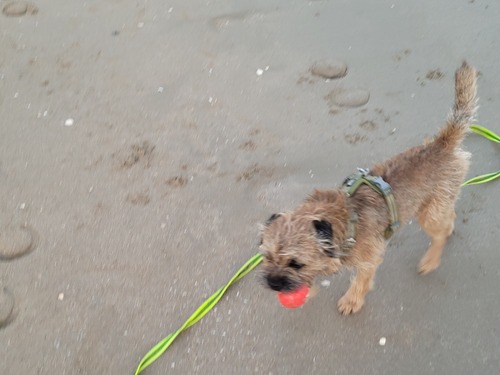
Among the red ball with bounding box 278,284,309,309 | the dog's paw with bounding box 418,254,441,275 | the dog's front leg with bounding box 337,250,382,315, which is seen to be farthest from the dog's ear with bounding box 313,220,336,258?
the dog's paw with bounding box 418,254,441,275

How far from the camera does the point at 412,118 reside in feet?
15.9

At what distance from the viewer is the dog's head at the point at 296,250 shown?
106 inches

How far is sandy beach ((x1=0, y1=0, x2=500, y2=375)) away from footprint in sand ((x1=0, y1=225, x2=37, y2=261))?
2cm

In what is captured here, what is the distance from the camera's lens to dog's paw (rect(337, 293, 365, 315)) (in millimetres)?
3526

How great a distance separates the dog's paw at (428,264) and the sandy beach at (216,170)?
2.7 inches

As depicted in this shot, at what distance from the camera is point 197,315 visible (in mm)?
3615

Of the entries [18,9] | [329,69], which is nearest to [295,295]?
[329,69]

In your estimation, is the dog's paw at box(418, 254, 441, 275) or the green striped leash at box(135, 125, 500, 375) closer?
the green striped leash at box(135, 125, 500, 375)

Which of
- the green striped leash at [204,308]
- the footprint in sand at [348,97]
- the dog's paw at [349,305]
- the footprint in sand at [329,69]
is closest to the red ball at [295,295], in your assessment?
the dog's paw at [349,305]

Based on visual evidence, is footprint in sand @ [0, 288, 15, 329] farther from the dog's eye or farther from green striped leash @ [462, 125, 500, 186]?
green striped leash @ [462, 125, 500, 186]

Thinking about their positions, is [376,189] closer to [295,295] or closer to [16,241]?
[295,295]

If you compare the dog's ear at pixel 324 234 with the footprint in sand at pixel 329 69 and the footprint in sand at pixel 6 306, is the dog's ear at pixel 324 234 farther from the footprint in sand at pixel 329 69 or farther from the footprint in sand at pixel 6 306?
the footprint in sand at pixel 329 69

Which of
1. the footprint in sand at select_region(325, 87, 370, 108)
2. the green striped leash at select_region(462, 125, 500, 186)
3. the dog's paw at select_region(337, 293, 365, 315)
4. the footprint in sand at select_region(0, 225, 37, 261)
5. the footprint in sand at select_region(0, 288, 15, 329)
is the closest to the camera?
the dog's paw at select_region(337, 293, 365, 315)

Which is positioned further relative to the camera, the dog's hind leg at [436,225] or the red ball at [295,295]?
the dog's hind leg at [436,225]
